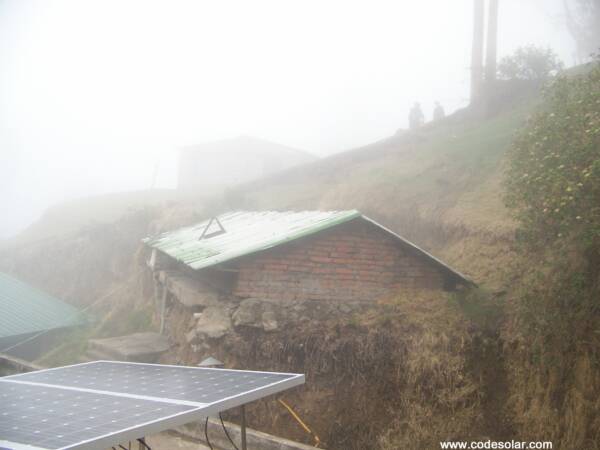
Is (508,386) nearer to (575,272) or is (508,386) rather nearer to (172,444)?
(575,272)

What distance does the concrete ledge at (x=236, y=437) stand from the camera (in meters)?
6.27

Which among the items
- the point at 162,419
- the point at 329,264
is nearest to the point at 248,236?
the point at 329,264

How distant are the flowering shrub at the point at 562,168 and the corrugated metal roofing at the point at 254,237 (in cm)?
201

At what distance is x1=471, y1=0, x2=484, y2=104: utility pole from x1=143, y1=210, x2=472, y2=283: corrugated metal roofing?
1448 centimetres

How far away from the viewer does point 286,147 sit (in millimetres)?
45156

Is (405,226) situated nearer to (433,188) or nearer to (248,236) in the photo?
(433,188)

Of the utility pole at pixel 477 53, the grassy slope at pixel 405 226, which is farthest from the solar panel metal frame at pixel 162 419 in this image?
the utility pole at pixel 477 53

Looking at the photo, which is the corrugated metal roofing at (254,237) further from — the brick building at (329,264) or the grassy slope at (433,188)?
the grassy slope at (433,188)

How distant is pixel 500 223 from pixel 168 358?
746cm

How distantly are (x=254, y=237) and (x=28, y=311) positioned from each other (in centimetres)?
945

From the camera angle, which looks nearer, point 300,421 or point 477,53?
point 300,421

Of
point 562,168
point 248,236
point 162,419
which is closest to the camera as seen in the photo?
point 162,419

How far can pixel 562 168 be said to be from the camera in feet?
19.6

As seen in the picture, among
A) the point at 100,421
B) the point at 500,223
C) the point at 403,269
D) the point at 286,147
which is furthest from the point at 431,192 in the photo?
the point at 286,147
